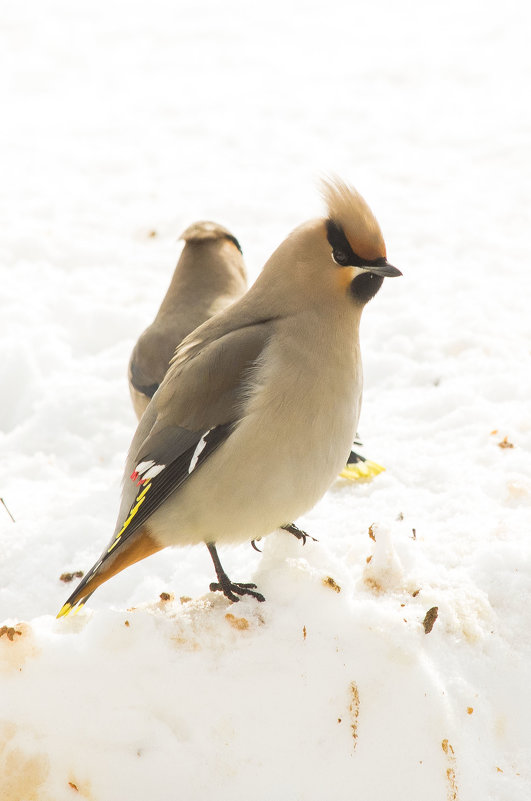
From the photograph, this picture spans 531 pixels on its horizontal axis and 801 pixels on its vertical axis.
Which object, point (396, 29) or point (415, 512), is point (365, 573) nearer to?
point (415, 512)

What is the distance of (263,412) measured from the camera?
3.03m

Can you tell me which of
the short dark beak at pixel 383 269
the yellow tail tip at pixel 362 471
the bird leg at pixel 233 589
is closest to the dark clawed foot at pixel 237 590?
the bird leg at pixel 233 589

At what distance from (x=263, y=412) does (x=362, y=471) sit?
129 cm

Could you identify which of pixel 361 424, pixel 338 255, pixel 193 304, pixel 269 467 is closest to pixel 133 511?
pixel 269 467

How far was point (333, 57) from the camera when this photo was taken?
9.73 meters

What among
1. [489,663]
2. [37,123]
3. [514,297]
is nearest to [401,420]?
[514,297]

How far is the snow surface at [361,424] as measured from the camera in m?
2.67

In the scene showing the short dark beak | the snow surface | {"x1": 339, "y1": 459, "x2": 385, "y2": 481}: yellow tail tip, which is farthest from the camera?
{"x1": 339, "y1": 459, "x2": 385, "y2": 481}: yellow tail tip

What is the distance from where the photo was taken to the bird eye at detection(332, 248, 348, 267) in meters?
3.23

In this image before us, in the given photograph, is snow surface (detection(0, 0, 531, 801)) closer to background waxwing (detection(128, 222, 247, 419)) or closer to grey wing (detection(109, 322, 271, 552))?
grey wing (detection(109, 322, 271, 552))

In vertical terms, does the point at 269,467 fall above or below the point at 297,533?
above

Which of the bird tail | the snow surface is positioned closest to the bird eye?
the snow surface

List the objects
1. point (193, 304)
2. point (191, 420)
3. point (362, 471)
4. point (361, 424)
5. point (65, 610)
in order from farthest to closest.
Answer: point (361, 424)
point (193, 304)
point (362, 471)
point (191, 420)
point (65, 610)

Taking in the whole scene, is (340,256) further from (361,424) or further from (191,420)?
(361,424)
